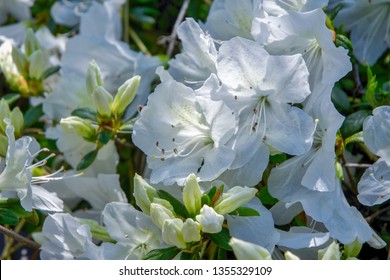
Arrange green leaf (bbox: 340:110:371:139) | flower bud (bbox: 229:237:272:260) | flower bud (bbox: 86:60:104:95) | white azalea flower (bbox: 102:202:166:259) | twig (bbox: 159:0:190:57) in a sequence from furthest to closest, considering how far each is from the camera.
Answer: twig (bbox: 159:0:190:57) → flower bud (bbox: 86:60:104:95) → green leaf (bbox: 340:110:371:139) → white azalea flower (bbox: 102:202:166:259) → flower bud (bbox: 229:237:272:260)

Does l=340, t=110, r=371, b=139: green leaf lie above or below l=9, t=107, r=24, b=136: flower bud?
above

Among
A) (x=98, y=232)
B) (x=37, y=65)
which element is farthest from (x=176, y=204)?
(x=37, y=65)

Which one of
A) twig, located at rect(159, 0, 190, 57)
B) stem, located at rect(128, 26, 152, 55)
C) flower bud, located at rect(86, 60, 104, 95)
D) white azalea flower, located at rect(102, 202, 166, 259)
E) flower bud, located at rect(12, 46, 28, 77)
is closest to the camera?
white azalea flower, located at rect(102, 202, 166, 259)

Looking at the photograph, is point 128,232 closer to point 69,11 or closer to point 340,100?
point 340,100

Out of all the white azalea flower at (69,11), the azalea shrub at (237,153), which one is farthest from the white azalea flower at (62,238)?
the white azalea flower at (69,11)

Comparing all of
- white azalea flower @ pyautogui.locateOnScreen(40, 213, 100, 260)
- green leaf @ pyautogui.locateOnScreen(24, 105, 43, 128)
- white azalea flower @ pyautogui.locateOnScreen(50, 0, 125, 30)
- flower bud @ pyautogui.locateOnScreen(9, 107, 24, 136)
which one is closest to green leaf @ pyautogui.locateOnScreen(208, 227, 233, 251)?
white azalea flower @ pyautogui.locateOnScreen(40, 213, 100, 260)

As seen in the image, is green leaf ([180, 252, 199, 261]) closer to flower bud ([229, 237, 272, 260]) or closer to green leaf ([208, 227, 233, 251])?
green leaf ([208, 227, 233, 251])
